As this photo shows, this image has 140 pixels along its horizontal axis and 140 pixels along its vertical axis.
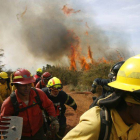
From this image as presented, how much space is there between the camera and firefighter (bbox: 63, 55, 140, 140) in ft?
4.19

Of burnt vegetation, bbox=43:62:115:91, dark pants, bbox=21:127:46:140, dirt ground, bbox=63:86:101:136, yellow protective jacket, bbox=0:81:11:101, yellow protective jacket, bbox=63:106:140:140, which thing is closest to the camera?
yellow protective jacket, bbox=63:106:140:140

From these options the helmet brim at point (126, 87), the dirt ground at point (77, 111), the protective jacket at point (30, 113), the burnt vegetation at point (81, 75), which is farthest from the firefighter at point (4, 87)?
the burnt vegetation at point (81, 75)

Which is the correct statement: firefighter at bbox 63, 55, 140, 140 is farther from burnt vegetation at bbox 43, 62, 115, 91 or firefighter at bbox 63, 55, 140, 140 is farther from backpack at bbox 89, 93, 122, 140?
burnt vegetation at bbox 43, 62, 115, 91

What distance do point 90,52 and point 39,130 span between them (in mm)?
23233

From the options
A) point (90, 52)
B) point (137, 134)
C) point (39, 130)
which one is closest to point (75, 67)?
point (90, 52)

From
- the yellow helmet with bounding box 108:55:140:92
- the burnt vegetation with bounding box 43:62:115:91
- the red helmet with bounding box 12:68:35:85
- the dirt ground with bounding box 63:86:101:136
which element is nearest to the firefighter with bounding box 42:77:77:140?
the red helmet with bounding box 12:68:35:85

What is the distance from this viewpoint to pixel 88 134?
4.12ft

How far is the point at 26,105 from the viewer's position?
3.00 metres

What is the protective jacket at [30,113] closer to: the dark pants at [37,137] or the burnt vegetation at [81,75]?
the dark pants at [37,137]

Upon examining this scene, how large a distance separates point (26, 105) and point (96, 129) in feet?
6.55

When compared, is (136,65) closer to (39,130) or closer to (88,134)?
(88,134)

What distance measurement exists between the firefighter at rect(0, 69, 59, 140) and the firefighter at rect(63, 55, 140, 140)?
1.83m

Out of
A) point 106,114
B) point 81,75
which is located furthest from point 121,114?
point 81,75

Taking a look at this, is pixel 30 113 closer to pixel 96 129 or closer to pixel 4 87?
pixel 96 129
